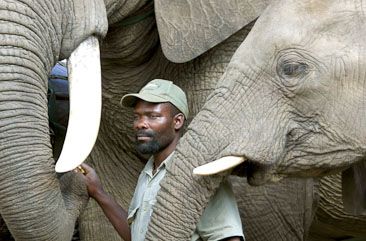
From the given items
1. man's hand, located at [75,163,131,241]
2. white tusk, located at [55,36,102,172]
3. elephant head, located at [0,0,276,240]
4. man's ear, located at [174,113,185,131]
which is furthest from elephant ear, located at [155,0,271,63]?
man's hand, located at [75,163,131,241]

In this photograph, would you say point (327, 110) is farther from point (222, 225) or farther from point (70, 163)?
point (70, 163)

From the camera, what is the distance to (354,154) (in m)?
4.26

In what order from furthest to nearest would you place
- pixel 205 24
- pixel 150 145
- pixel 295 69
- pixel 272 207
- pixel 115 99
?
pixel 115 99 < pixel 272 207 < pixel 205 24 < pixel 150 145 < pixel 295 69

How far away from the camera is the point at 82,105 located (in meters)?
4.45

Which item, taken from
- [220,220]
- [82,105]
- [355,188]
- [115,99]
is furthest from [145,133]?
[115,99]

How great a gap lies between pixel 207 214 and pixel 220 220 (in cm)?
4

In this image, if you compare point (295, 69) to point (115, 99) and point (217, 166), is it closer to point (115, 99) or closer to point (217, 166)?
point (217, 166)

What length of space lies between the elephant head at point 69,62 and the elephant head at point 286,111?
313 mm

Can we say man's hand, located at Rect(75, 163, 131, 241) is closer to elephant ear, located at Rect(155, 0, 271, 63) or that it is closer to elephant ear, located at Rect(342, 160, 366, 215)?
elephant ear, located at Rect(155, 0, 271, 63)

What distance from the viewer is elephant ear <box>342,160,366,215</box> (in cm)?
452

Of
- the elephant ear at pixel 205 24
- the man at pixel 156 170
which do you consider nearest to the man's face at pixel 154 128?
the man at pixel 156 170

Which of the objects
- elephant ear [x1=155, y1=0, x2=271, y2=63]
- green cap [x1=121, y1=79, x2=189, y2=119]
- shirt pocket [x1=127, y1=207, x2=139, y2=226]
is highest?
elephant ear [x1=155, y1=0, x2=271, y2=63]

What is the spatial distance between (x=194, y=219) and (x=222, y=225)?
0.09m

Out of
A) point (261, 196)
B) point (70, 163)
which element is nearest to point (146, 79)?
point (261, 196)
